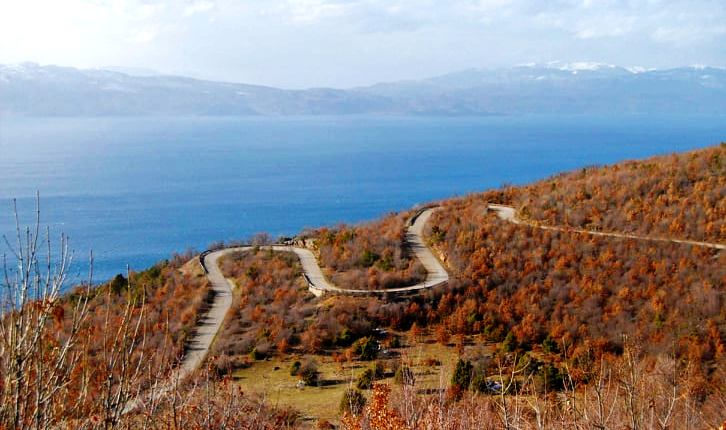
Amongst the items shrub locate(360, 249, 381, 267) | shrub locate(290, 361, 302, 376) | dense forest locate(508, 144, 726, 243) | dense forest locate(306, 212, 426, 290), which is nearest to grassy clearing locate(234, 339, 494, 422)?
shrub locate(290, 361, 302, 376)

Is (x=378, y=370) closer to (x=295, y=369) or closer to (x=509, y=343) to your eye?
(x=295, y=369)

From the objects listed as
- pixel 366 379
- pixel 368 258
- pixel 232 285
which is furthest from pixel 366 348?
pixel 232 285

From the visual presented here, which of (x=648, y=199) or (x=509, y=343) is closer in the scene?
(x=509, y=343)

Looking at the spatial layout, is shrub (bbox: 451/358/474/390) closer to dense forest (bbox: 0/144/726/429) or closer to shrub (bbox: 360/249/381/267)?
dense forest (bbox: 0/144/726/429)

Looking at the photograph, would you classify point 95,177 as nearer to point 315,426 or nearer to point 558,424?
point 315,426

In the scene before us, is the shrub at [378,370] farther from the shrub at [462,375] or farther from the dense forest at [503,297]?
the shrub at [462,375]

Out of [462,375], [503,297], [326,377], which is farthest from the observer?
[503,297]

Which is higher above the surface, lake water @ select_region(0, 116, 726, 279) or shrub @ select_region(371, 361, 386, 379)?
shrub @ select_region(371, 361, 386, 379)
